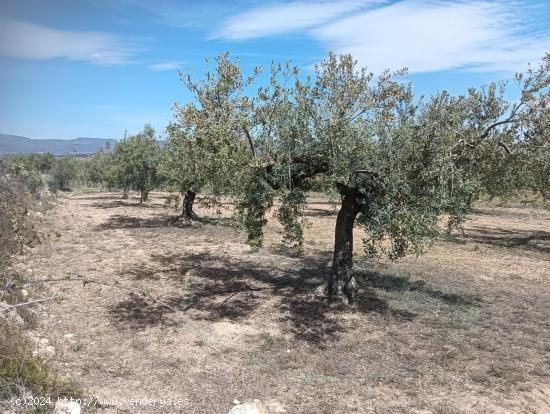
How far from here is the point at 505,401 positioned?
819cm

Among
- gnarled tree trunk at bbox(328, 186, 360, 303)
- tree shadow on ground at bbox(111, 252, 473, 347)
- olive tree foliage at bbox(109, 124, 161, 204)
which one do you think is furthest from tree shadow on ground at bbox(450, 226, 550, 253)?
olive tree foliage at bbox(109, 124, 161, 204)

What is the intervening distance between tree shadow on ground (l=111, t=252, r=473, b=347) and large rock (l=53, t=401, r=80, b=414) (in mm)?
3318

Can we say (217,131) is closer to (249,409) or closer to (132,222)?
(249,409)

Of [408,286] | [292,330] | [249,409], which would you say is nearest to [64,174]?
[408,286]

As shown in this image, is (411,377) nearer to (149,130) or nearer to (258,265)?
(258,265)

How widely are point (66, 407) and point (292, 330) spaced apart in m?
5.88

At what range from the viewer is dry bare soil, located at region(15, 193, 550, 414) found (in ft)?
27.2

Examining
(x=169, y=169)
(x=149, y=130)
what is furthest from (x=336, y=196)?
(x=149, y=130)

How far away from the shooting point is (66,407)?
21.8ft

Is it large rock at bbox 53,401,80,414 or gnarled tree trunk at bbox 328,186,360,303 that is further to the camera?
gnarled tree trunk at bbox 328,186,360,303

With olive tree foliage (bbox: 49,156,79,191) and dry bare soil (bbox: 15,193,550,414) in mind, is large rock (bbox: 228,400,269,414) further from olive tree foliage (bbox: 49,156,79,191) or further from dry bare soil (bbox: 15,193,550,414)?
olive tree foliage (bbox: 49,156,79,191)

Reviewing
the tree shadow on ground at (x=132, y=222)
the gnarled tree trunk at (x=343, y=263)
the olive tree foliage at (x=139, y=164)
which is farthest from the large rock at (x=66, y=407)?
the olive tree foliage at (x=139, y=164)

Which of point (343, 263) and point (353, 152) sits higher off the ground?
point (353, 152)

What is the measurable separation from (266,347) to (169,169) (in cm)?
1620
